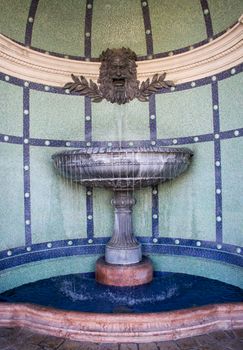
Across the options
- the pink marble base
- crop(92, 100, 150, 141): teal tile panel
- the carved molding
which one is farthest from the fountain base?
the carved molding

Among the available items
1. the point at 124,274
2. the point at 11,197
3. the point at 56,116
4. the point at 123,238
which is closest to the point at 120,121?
the point at 56,116

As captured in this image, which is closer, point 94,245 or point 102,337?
point 102,337

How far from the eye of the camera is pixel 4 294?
248cm

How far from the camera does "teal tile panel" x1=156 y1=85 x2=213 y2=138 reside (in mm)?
2971

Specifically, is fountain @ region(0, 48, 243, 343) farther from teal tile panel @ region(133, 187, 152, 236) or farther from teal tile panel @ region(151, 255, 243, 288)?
teal tile panel @ region(133, 187, 152, 236)

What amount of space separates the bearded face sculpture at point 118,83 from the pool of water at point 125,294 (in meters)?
1.72

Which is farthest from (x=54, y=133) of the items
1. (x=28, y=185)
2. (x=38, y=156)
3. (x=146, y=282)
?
(x=146, y=282)

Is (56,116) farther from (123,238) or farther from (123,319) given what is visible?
(123,319)

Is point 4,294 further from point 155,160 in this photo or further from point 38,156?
point 155,160

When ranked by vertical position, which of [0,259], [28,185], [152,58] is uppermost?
[152,58]

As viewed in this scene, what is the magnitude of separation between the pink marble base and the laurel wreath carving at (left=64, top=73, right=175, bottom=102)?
6.71 feet

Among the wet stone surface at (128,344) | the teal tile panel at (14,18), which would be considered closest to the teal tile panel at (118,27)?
the teal tile panel at (14,18)

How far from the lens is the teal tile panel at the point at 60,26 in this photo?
3070 mm

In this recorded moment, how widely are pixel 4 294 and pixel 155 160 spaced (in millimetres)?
1516
